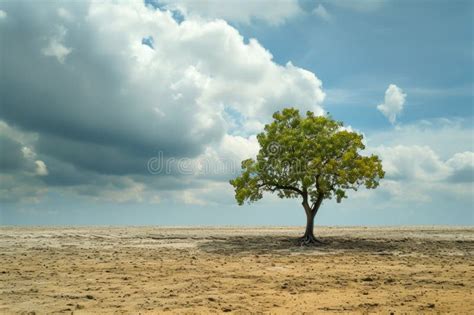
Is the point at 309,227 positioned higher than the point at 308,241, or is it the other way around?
the point at 309,227

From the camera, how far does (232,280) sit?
55.8 feet

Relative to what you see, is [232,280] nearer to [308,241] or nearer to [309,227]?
[308,241]

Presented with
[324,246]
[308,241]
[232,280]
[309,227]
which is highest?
[309,227]

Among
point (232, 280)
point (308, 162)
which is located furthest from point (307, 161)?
point (232, 280)

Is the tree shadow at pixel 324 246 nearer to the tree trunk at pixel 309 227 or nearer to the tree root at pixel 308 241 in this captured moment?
the tree root at pixel 308 241

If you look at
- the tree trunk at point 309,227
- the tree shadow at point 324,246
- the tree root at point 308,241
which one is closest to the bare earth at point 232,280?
the tree shadow at point 324,246

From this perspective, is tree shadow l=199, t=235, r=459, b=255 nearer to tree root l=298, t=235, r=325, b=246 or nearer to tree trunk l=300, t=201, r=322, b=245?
tree root l=298, t=235, r=325, b=246

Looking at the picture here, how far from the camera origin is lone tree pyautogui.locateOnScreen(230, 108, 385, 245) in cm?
3378

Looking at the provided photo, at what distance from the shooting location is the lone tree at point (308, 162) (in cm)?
3378

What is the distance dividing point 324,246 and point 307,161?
7.18 m

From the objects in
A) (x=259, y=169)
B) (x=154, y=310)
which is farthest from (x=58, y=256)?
(x=259, y=169)

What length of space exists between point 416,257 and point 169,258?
50.8ft

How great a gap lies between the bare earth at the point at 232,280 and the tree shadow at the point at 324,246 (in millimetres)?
277

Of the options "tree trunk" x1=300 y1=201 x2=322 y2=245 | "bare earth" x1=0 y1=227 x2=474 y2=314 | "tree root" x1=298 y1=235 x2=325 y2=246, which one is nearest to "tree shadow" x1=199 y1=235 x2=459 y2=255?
"bare earth" x1=0 y1=227 x2=474 y2=314
